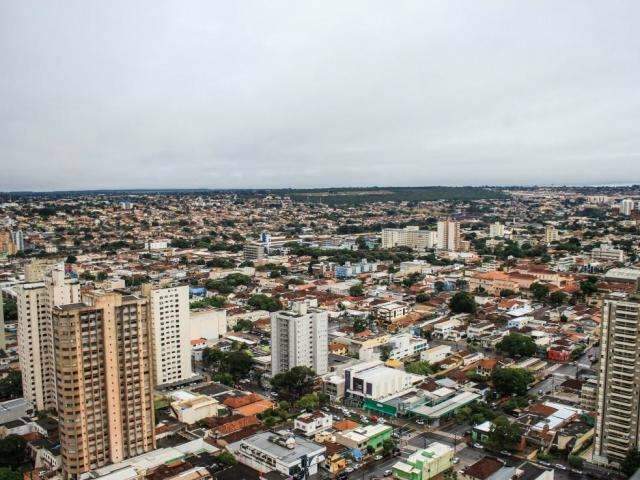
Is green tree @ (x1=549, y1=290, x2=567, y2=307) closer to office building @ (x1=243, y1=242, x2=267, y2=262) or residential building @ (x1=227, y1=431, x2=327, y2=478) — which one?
residential building @ (x1=227, y1=431, x2=327, y2=478)

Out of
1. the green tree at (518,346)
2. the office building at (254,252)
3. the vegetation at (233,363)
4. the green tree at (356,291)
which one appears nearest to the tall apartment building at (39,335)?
the vegetation at (233,363)

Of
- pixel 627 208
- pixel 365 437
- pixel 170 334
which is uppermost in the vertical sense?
pixel 627 208

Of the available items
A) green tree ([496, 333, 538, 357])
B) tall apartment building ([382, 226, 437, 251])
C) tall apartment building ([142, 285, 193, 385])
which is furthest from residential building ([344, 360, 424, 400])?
tall apartment building ([382, 226, 437, 251])

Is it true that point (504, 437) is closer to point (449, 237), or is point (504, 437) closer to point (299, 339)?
point (299, 339)

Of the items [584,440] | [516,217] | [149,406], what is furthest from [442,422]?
[516,217]

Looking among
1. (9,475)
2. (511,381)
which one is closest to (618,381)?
(511,381)

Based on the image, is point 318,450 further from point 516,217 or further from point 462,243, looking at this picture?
point 516,217

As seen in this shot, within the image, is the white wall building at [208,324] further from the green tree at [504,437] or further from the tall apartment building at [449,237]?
the tall apartment building at [449,237]
